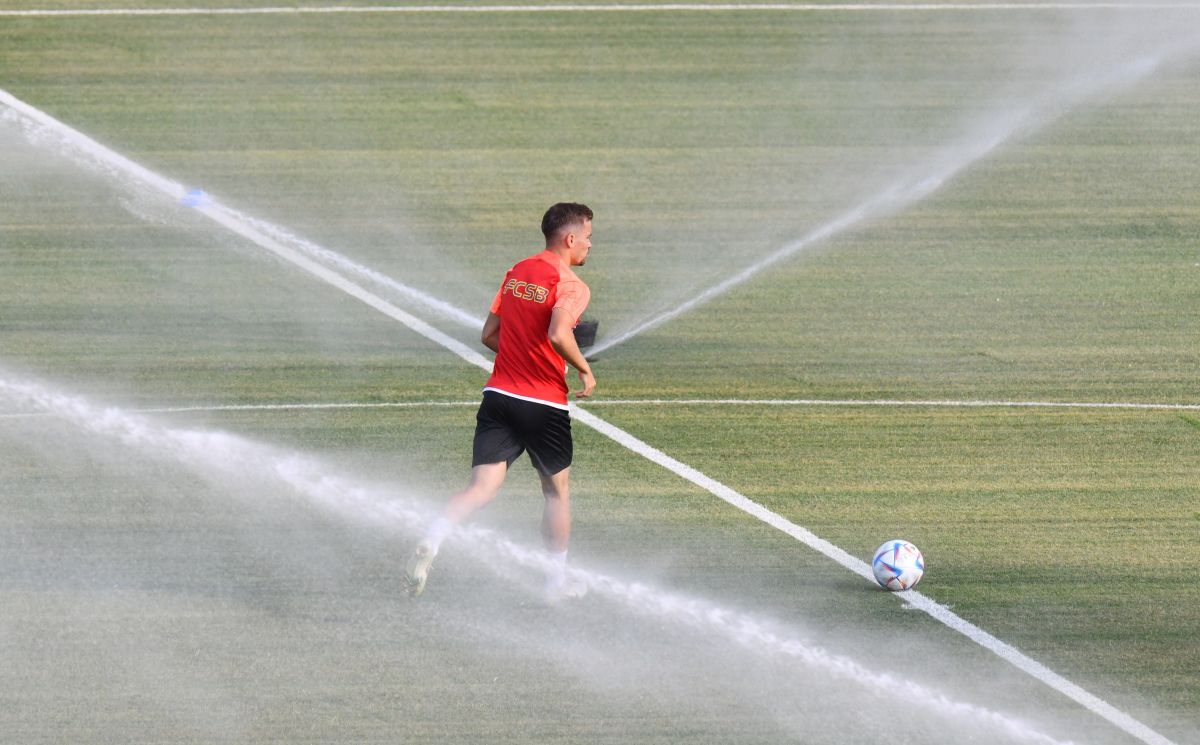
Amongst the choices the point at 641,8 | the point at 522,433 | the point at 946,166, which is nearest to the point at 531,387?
the point at 522,433

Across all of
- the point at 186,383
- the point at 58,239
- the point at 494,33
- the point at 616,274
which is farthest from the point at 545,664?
the point at 494,33

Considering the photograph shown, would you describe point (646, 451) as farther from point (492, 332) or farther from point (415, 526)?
point (492, 332)

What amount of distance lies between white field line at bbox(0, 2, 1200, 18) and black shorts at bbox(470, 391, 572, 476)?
1303 cm

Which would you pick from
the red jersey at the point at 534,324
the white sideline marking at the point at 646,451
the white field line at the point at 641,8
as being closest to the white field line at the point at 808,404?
the white sideline marking at the point at 646,451

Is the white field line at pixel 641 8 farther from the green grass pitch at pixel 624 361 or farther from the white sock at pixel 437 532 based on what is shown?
the white sock at pixel 437 532

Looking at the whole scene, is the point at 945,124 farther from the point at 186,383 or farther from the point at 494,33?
the point at 186,383

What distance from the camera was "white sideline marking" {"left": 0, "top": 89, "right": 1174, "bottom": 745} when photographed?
749cm

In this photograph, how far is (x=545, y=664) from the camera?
7715 millimetres

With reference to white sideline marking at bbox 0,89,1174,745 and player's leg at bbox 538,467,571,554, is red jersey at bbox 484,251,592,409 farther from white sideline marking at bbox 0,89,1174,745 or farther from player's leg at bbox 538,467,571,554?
white sideline marking at bbox 0,89,1174,745

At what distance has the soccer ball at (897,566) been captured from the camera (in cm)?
841

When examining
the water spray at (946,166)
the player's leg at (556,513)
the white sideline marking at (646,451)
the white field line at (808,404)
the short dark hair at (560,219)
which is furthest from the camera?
the water spray at (946,166)

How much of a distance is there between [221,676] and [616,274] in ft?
23.4

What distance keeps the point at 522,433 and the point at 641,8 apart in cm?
1334

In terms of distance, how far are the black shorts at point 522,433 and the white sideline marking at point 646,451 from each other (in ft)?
5.72
